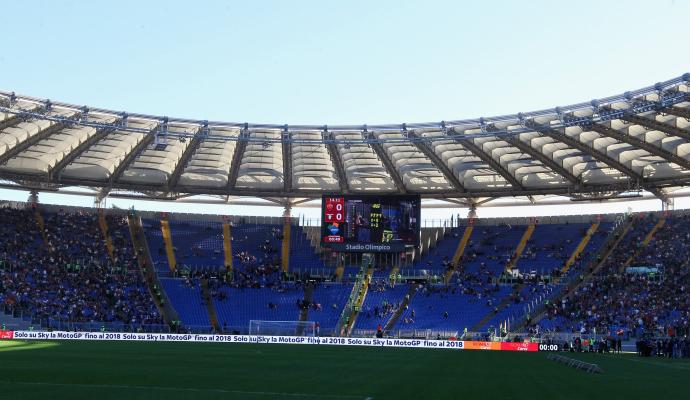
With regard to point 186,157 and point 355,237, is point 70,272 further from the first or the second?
point 355,237

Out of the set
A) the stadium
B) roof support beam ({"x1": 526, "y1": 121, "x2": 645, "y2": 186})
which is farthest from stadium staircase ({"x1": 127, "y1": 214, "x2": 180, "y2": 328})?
roof support beam ({"x1": 526, "y1": 121, "x2": 645, "y2": 186})

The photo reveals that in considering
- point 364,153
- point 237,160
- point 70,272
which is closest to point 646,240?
point 364,153

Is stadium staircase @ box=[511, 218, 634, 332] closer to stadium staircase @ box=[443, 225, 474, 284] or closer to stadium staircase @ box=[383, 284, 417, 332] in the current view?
stadium staircase @ box=[383, 284, 417, 332]

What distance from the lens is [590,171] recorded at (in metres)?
61.0

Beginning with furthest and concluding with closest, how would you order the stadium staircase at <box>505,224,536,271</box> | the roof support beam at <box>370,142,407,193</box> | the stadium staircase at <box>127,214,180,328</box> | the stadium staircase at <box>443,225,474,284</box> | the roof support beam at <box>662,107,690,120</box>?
the stadium staircase at <box>443,225,474,284</box>, the stadium staircase at <box>505,224,536,271</box>, the stadium staircase at <box>127,214,180,328</box>, the roof support beam at <box>370,142,407,193</box>, the roof support beam at <box>662,107,690,120</box>

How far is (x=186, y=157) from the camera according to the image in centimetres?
5994

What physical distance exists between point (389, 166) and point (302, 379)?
40717 millimetres

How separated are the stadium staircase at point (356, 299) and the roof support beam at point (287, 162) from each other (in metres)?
9.81

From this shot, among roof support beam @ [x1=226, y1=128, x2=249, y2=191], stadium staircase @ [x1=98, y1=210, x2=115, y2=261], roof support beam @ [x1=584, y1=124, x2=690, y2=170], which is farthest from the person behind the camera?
stadium staircase @ [x1=98, y1=210, x2=115, y2=261]

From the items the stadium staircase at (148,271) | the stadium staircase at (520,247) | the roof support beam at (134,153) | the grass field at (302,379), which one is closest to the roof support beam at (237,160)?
the roof support beam at (134,153)

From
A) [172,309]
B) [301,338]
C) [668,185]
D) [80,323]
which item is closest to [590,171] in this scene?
[668,185]

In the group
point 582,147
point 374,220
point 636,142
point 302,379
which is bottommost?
point 302,379

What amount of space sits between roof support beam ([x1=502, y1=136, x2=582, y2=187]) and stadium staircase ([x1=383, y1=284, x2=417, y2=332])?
15911 millimetres

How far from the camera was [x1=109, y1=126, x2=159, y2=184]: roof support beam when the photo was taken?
5558 centimetres
